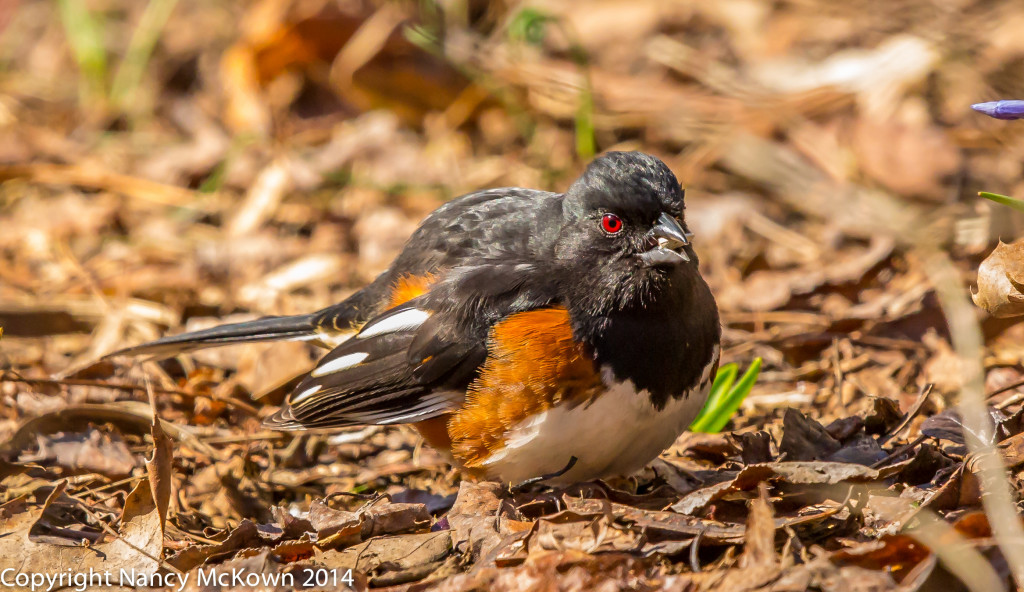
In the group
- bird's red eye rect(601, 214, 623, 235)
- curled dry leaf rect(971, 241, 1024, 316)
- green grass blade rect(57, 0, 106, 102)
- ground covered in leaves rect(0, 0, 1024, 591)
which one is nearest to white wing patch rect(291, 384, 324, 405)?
ground covered in leaves rect(0, 0, 1024, 591)

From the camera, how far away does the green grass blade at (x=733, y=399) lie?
3.20 metres

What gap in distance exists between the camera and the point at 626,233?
9.36 feet

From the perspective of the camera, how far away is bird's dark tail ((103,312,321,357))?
350 cm

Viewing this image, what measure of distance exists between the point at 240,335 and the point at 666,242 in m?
1.57

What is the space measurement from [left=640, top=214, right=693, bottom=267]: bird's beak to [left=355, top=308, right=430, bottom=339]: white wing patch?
0.70 meters

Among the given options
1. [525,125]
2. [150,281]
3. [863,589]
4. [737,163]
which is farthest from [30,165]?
[863,589]

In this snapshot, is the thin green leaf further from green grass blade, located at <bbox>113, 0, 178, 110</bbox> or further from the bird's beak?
green grass blade, located at <bbox>113, 0, 178, 110</bbox>

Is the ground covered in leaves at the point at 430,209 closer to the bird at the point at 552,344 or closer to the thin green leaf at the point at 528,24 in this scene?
the thin green leaf at the point at 528,24

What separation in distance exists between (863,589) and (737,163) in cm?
329

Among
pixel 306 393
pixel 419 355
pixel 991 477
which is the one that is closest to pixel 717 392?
pixel 419 355

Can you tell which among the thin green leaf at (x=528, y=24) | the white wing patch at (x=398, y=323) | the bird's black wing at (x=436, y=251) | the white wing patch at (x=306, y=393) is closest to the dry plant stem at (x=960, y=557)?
the bird's black wing at (x=436, y=251)

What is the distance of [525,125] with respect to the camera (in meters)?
5.69

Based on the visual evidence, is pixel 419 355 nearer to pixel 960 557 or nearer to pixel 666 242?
pixel 666 242

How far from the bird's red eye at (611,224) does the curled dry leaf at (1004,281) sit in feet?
3.14
